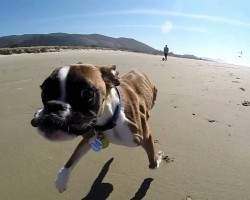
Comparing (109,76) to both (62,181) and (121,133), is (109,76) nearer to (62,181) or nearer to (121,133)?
(121,133)

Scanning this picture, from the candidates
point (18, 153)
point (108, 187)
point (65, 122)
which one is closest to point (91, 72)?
point (65, 122)

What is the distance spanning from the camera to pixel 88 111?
290 cm

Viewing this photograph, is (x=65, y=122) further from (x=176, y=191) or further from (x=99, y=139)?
(x=176, y=191)

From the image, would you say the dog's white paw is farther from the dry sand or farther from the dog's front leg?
the dog's front leg

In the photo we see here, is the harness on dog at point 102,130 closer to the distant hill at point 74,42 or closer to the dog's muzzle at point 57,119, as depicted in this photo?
the dog's muzzle at point 57,119

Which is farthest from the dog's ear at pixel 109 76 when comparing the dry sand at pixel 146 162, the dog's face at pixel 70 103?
the dry sand at pixel 146 162

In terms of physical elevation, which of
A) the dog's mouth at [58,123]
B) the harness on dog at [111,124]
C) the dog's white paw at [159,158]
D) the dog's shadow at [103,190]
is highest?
the dog's mouth at [58,123]

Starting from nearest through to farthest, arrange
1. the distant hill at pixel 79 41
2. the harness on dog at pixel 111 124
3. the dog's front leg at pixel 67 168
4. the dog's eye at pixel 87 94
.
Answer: the dog's eye at pixel 87 94
the harness on dog at pixel 111 124
the dog's front leg at pixel 67 168
the distant hill at pixel 79 41

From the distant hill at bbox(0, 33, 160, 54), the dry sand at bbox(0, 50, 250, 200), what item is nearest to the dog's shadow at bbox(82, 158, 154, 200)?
the dry sand at bbox(0, 50, 250, 200)

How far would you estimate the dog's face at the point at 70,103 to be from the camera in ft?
8.77

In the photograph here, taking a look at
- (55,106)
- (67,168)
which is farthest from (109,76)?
(67,168)

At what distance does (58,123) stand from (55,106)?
147mm

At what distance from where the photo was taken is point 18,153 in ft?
15.6

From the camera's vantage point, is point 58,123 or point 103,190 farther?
point 103,190
